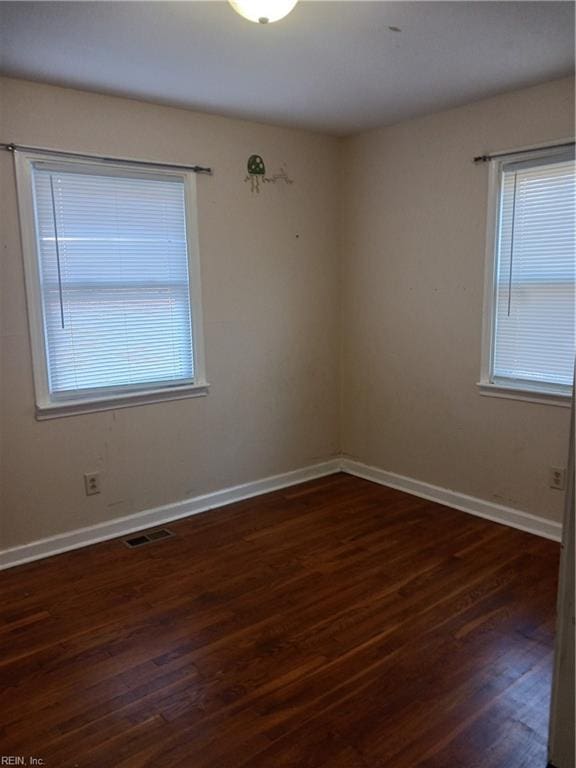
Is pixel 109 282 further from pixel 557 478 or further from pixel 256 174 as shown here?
pixel 557 478

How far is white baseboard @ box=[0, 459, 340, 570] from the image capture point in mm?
2982

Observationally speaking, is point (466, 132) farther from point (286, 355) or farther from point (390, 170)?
point (286, 355)

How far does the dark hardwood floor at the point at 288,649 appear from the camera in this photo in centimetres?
176

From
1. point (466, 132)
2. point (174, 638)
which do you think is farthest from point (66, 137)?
point (174, 638)

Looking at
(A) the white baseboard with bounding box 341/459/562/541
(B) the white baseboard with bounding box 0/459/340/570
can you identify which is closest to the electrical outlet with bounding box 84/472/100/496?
(B) the white baseboard with bounding box 0/459/340/570

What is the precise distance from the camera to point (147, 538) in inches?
128

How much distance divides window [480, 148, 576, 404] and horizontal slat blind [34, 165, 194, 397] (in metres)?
1.87

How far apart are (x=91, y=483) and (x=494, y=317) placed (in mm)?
2573

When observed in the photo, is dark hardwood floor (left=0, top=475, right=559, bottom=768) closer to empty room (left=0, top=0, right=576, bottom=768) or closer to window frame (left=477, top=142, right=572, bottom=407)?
empty room (left=0, top=0, right=576, bottom=768)

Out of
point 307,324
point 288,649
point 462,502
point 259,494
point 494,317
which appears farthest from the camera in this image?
point 307,324

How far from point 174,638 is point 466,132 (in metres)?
3.15

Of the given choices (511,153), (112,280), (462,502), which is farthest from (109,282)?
(462,502)

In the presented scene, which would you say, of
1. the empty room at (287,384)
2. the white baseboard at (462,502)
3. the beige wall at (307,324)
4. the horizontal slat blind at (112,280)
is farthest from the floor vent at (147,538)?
the white baseboard at (462,502)

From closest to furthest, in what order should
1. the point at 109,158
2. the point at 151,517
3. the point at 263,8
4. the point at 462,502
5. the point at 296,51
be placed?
1. the point at 263,8
2. the point at 296,51
3. the point at 109,158
4. the point at 151,517
5. the point at 462,502
